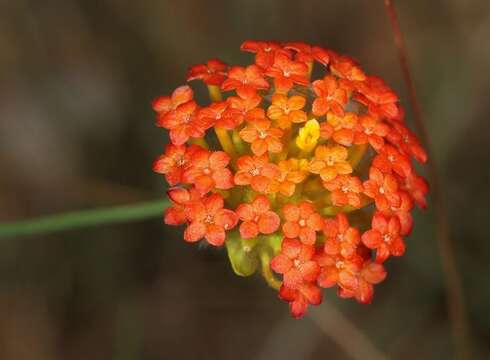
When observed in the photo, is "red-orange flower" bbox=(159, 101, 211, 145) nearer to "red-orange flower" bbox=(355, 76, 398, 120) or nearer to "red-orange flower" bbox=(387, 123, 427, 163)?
"red-orange flower" bbox=(355, 76, 398, 120)

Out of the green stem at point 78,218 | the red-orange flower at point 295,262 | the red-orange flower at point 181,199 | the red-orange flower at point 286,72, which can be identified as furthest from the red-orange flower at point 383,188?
the green stem at point 78,218

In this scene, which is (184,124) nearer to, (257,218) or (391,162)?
(257,218)

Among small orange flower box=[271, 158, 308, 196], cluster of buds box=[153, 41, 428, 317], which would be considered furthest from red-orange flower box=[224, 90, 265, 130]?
small orange flower box=[271, 158, 308, 196]

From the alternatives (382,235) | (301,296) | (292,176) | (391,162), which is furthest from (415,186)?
(301,296)

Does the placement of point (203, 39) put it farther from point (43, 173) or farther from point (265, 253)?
point (265, 253)

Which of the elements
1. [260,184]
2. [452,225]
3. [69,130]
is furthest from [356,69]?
[69,130]

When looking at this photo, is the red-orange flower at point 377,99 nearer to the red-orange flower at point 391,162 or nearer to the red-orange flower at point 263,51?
the red-orange flower at point 391,162
